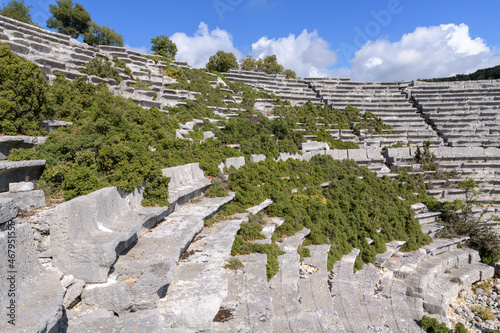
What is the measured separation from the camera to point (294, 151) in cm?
1355

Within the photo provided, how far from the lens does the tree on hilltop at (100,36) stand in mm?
26484

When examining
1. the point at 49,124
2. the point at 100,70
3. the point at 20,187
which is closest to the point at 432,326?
Result: the point at 20,187

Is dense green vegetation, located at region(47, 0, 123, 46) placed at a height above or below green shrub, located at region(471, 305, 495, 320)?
above

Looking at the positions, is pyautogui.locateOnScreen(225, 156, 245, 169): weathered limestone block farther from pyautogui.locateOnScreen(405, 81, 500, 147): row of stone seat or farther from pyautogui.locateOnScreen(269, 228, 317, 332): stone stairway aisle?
pyautogui.locateOnScreen(405, 81, 500, 147): row of stone seat

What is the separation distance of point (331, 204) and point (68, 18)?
2891cm

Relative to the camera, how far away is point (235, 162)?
9852 millimetres

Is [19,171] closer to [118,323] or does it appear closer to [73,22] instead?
[118,323]

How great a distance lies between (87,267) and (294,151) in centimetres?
1131

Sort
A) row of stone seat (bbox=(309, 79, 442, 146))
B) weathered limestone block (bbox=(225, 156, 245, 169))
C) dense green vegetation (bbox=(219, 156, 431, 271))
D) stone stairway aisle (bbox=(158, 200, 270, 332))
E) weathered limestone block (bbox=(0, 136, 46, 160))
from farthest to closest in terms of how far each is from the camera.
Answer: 1. row of stone seat (bbox=(309, 79, 442, 146))
2. weathered limestone block (bbox=(225, 156, 245, 169))
3. dense green vegetation (bbox=(219, 156, 431, 271))
4. weathered limestone block (bbox=(0, 136, 46, 160))
5. stone stairway aisle (bbox=(158, 200, 270, 332))

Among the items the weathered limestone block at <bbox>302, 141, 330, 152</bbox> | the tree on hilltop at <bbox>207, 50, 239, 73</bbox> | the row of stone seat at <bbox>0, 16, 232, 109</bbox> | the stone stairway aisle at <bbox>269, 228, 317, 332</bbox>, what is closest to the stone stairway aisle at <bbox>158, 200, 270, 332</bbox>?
the stone stairway aisle at <bbox>269, 228, 317, 332</bbox>

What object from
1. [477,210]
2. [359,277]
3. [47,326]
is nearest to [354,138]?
[477,210]

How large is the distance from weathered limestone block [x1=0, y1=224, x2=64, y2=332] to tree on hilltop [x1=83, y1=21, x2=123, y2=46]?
29863 mm

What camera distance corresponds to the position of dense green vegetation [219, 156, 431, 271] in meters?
8.41

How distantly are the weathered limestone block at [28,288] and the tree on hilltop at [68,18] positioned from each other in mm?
29715
